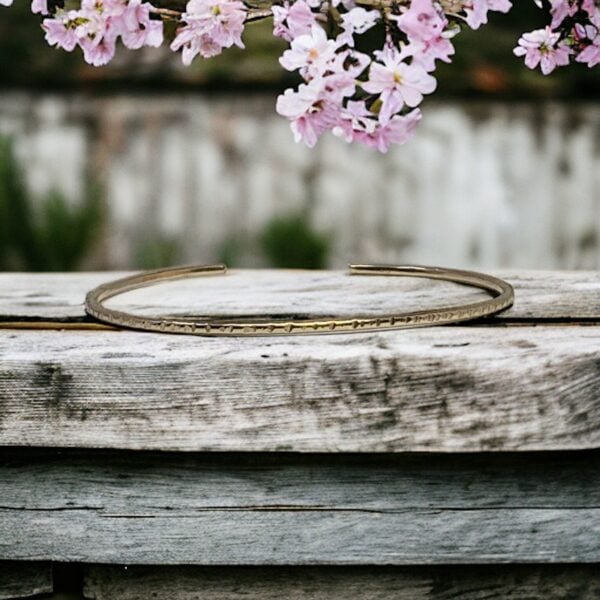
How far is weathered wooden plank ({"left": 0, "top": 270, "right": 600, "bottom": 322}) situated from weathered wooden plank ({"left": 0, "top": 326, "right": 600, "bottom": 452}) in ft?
0.71

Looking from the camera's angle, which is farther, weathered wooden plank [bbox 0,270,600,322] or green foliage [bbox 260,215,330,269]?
green foliage [bbox 260,215,330,269]

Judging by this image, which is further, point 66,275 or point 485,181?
point 485,181

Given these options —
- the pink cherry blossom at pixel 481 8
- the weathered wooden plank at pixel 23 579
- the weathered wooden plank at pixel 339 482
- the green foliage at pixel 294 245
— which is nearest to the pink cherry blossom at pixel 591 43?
the pink cherry blossom at pixel 481 8

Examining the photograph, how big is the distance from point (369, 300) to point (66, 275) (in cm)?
55

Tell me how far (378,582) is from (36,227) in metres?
2.75

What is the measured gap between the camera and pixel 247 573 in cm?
115


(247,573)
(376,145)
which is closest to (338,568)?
(247,573)

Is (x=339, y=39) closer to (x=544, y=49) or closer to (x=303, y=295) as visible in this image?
(x=544, y=49)

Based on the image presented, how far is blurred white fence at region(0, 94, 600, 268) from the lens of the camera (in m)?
4.02

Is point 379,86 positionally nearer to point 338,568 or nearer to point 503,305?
point 503,305

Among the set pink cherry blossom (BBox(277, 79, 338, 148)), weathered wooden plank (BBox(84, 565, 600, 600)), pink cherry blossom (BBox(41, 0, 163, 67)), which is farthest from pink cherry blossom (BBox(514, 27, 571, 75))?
weathered wooden plank (BBox(84, 565, 600, 600))

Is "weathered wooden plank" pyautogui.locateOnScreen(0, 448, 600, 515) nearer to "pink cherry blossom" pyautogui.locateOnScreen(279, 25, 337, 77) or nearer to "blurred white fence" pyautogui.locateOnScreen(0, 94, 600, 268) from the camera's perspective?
"pink cherry blossom" pyautogui.locateOnScreen(279, 25, 337, 77)

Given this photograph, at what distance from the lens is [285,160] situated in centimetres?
408

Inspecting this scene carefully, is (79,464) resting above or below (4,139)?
below
